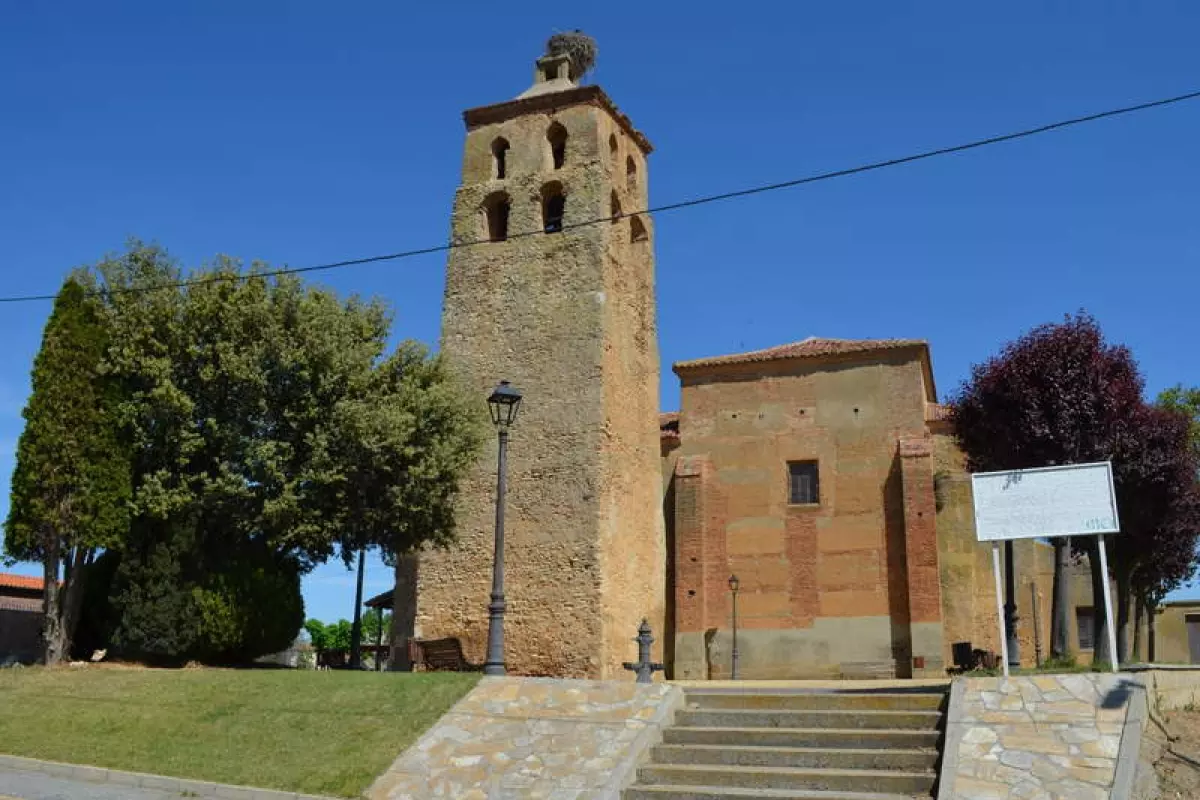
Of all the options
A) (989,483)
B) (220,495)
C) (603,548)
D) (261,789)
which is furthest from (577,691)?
(603,548)

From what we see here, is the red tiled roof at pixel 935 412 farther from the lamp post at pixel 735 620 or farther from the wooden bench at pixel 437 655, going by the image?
the wooden bench at pixel 437 655

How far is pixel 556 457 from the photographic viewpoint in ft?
73.3

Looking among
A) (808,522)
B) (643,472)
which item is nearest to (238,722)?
(643,472)

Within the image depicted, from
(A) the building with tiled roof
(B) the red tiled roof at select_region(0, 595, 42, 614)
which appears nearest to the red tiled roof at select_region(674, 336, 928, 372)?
(A) the building with tiled roof

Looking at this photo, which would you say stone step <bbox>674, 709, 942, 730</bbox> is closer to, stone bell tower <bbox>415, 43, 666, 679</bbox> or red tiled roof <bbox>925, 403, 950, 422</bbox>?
stone bell tower <bbox>415, 43, 666, 679</bbox>

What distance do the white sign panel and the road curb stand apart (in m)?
7.33

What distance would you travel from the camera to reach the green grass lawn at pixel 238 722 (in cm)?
1059

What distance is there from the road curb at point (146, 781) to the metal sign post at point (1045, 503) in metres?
7.30

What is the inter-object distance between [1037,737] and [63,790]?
29.9 ft

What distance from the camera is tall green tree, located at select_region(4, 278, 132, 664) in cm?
1714

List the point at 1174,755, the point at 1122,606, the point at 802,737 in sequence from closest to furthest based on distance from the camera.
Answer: the point at 1174,755, the point at 802,737, the point at 1122,606

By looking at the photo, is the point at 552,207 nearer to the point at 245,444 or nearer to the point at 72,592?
the point at 245,444

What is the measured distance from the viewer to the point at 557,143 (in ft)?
83.7

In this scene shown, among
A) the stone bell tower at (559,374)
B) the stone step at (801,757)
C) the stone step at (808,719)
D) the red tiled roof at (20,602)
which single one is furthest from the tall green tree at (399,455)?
the red tiled roof at (20,602)
